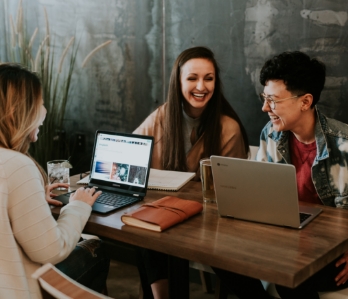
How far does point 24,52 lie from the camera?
3607mm

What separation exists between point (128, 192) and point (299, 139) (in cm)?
76

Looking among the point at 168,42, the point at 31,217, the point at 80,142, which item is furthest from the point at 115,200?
the point at 80,142

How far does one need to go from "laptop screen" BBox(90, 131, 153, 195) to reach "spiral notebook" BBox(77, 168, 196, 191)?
0.10 meters

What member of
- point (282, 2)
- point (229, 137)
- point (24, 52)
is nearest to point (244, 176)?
point (229, 137)

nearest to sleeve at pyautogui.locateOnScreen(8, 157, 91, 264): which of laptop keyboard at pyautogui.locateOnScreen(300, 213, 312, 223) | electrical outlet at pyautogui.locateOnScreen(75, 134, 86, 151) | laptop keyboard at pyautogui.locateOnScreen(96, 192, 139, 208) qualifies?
laptop keyboard at pyautogui.locateOnScreen(96, 192, 139, 208)

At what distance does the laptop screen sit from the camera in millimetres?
2189

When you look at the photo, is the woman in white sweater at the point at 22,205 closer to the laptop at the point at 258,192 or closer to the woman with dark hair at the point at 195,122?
the laptop at the point at 258,192

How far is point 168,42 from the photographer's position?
332 centimetres

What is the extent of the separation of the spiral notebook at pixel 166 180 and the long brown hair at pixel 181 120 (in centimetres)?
26

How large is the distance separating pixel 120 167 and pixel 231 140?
725mm

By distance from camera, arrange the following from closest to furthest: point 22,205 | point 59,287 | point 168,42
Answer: point 59,287
point 22,205
point 168,42

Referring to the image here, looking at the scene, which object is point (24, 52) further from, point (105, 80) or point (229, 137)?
point (229, 137)

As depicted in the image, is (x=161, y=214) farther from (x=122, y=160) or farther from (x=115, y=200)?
(x=122, y=160)

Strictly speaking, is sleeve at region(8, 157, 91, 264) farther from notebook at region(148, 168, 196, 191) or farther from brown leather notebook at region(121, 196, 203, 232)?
notebook at region(148, 168, 196, 191)
